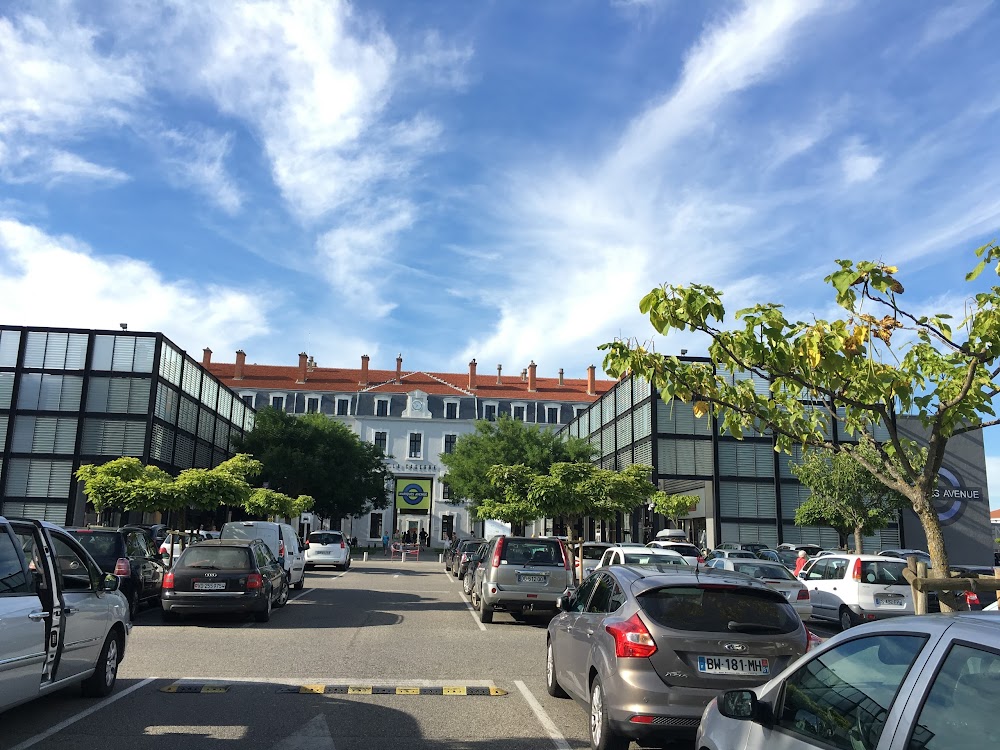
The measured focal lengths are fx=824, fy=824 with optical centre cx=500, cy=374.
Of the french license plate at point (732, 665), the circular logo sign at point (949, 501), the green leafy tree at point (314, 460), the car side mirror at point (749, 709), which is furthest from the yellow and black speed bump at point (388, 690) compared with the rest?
the circular logo sign at point (949, 501)

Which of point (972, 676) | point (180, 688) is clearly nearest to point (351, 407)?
point (180, 688)

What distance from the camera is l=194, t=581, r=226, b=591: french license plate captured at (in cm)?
1391

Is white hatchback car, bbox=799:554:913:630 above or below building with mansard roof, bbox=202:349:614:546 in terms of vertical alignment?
below

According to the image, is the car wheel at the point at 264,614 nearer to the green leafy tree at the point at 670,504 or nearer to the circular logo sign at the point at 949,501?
the green leafy tree at the point at 670,504

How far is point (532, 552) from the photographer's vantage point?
15945 millimetres

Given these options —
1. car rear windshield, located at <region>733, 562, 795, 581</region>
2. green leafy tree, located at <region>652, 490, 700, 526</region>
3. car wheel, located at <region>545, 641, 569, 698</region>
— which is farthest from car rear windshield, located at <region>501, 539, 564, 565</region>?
green leafy tree, located at <region>652, 490, 700, 526</region>

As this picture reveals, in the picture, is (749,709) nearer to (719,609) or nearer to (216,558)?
(719,609)

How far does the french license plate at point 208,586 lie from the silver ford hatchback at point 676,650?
29.8 ft

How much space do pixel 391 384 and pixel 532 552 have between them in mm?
57646

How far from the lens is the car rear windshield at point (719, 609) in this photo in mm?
6043

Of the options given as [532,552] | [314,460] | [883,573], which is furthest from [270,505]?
[883,573]

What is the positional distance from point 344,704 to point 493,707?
1.41 m

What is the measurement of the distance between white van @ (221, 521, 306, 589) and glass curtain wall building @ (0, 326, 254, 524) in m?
15.9

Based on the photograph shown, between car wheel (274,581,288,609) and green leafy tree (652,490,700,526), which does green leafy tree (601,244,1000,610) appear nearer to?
car wheel (274,581,288,609)
